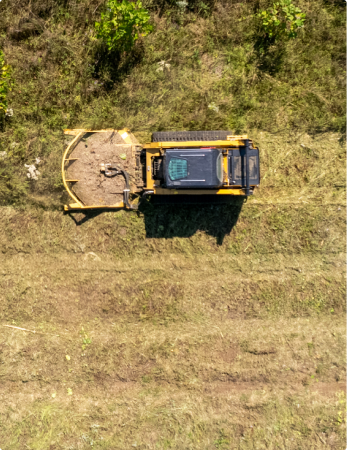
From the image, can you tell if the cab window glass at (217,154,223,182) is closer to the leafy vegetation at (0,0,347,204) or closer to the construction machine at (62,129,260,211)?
the construction machine at (62,129,260,211)

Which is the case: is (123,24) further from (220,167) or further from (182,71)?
(220,167)

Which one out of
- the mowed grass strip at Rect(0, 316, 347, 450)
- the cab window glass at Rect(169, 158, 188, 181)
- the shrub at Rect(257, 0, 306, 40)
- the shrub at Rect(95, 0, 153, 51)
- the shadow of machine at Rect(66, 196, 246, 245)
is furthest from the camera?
the shadow of machine at Rect(66, 196, 246, 245)

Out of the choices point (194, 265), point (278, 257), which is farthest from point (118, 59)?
point (278, 257)

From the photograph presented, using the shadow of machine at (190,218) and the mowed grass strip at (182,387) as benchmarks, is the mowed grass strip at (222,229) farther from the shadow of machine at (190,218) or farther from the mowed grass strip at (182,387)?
the mowed grass strip at (182,387)

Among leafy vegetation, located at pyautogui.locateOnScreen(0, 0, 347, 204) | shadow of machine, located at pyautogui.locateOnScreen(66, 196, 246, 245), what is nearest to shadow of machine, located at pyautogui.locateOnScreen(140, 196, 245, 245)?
shadow of machine, located at pyautogui.locateOnScreen(66, 196, 246, 245)

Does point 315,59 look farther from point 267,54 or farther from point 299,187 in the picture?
point 299,187

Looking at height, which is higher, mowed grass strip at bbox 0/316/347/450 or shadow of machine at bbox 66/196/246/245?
shadow of machine at bbox 66/196/246/245
